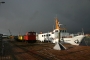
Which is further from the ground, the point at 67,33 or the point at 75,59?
the point at 67,33

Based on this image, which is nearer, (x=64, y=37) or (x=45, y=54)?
(x=45, y=54)

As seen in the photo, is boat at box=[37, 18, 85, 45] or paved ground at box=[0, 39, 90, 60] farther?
boat at box=[37, 18, 85, 45]

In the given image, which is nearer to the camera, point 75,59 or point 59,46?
point 75,59

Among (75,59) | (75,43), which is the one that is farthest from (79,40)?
(75,59)

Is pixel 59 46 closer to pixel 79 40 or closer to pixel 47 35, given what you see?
pixel 79 40

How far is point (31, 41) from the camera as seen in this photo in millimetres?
54125

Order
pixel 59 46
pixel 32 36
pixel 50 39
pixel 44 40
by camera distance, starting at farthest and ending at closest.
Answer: pixel 44 40, pixel 50 39, pixel 32 36, pixel 59 46

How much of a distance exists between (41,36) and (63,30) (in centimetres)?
1657

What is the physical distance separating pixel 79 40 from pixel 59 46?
1468 cm

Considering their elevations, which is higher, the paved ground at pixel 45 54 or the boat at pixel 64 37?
the boat at pixel 64 37

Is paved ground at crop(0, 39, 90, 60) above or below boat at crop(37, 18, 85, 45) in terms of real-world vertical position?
below

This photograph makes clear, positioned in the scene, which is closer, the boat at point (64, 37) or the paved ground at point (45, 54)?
the paved ground at point (45, 54)

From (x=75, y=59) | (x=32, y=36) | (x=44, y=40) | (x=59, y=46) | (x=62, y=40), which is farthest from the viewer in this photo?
(x=44, y=40)

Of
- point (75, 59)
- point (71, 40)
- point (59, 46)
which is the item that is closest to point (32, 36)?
point (71, 40)
